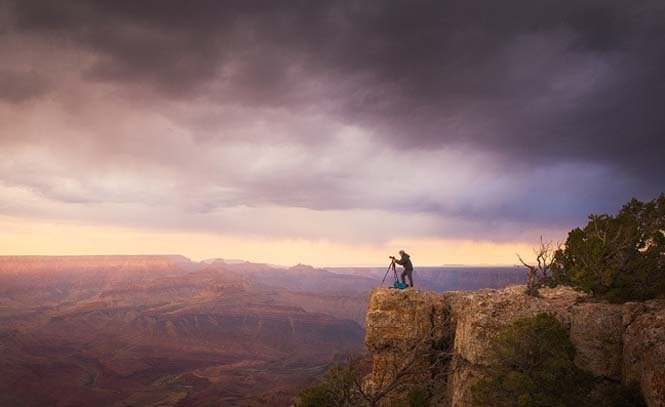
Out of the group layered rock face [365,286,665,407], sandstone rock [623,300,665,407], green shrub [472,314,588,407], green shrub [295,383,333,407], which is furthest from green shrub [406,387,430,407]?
sandstone rock [623,300,665,407]

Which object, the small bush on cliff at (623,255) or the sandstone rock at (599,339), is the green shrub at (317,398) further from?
the small bush on cliff at (623,255)

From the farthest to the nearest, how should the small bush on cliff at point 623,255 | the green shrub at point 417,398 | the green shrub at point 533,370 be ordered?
the green shrub at point 417,398 < the small bush on cliff at point 623,255 < the green shrub at point 533,370

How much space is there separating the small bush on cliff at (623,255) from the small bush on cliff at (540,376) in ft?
13.7

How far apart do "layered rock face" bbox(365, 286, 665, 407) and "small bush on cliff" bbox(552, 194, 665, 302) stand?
4.14ft

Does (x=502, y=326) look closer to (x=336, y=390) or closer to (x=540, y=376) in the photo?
(x=540, y=376)

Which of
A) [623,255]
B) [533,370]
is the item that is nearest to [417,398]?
[533,370]

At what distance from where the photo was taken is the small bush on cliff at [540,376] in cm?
1407

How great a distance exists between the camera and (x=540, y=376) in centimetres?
1477

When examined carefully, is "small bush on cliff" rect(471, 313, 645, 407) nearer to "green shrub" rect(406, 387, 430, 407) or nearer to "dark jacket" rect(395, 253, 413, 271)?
"green shrub" rect(406, 387, 430, 407)

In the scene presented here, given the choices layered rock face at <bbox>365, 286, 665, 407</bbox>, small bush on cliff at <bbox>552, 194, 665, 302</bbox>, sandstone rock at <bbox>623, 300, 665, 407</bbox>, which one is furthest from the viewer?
small bush on cliff at <bbox>552, 194, 665, 302</bbox>

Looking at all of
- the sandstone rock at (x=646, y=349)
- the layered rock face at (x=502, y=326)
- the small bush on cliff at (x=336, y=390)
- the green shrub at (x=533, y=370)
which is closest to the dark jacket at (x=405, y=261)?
the layered rock face at (x=502, y=326)

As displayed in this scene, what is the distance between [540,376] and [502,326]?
132 inches

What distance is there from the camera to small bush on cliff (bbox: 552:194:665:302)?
60.8 feet

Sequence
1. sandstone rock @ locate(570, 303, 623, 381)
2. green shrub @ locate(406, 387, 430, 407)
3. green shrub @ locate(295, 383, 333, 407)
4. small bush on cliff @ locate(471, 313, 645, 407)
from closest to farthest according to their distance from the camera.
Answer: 1. small bush on cliff @ locate(471, 313, 645, 407)
2. sandstone rock @ locate(570, 303, 623, 381)
3. green shrub @ locate(406, 387, 430, 407)
4. green shrub @ locate(295, 383, 333, 407)
